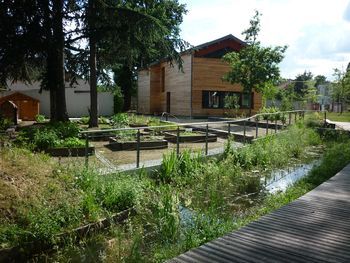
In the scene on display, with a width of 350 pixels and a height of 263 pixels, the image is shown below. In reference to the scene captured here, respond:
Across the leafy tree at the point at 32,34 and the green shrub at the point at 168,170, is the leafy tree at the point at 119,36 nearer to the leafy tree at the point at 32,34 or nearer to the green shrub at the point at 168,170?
the leafy tree at the point at 32,34

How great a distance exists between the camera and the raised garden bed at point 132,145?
13.2 m

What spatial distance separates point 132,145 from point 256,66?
48.5ft

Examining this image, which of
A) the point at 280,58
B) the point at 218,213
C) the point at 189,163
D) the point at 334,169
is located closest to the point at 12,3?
the point at 189,163

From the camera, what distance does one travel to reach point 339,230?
5.47 m

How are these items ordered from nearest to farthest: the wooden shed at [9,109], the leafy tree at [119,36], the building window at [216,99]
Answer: the leafy tree at [119,36] → the wooden shed at [9,109] → the building window at [216,99]

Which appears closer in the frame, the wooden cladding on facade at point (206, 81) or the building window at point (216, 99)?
the wooden cladding on facade at point (206, 81)

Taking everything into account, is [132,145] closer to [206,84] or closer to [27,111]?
[27,111]

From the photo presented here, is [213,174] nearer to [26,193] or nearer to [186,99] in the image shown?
[26,193]

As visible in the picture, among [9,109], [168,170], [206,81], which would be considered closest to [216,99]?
[206,81]

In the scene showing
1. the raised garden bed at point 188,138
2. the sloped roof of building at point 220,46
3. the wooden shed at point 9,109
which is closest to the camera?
the raised garden bed at point 188,138

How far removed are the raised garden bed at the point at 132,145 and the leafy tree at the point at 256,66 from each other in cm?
1361

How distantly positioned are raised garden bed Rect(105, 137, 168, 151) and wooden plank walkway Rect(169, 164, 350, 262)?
7383mm

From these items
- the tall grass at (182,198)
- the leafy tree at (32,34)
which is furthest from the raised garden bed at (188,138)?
the leafy tree at (32,34)

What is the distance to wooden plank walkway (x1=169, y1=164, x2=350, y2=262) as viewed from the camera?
4430 mm
